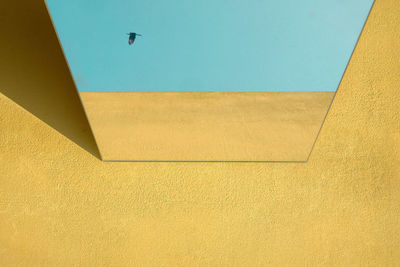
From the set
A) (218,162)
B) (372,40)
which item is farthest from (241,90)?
(372,40)

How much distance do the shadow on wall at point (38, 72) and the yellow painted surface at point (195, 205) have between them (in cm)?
4

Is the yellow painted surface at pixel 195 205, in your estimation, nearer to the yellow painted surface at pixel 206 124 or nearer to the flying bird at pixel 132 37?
the yellow painted surface at pixel 206 124

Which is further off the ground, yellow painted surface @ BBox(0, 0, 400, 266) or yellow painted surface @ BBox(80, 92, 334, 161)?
yellow painted surface @ BBox(80, 92, 334, 161)

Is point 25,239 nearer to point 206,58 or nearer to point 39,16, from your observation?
point 39,16

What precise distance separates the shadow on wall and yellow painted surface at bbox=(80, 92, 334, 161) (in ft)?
0.56

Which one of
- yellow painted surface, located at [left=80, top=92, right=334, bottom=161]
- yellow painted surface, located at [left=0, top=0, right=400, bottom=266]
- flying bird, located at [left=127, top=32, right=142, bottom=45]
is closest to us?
flying bird, located at [left=127, top=32, right=142, bottom=45]

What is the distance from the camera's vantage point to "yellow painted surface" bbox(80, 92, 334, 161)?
3.84 feet

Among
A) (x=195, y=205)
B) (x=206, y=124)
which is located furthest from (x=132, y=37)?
(x=195, y=205)

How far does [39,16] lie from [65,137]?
0.45 meters

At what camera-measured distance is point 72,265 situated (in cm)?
140

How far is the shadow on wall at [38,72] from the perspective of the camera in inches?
48.9

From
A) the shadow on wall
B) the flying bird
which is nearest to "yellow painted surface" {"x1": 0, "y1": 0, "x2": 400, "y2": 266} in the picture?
the shadow on wall

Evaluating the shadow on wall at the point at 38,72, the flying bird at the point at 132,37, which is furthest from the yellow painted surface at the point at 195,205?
the flying bird at the point at 132,37

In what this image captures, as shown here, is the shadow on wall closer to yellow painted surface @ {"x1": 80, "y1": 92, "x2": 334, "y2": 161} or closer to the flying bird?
yellow painted surface @ {"x1": 80, "y1": 92, "x2": 334, "y2": 161}
